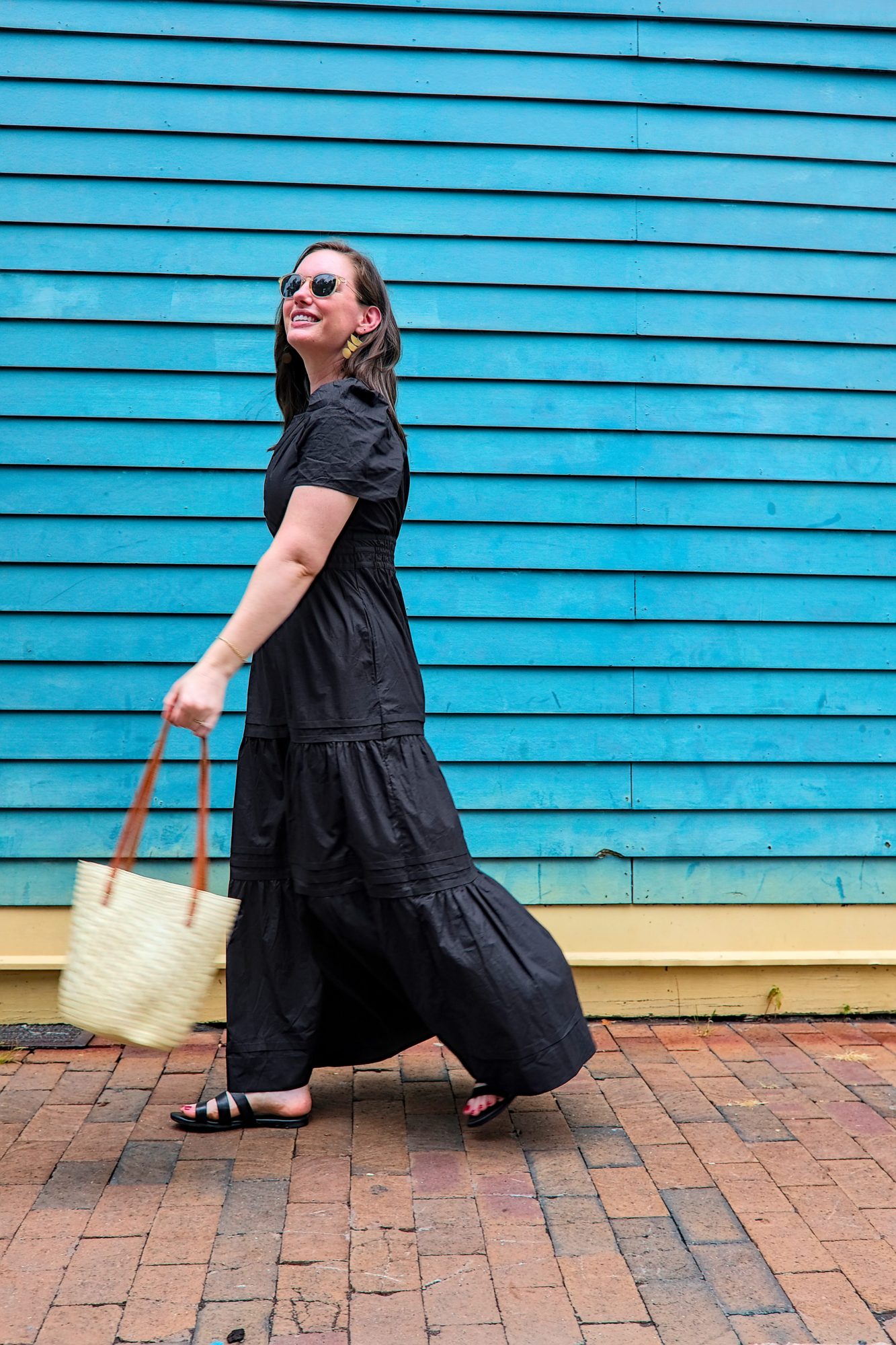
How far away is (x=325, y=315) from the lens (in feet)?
8.68

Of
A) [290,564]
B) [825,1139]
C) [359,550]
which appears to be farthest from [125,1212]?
[825,1139]

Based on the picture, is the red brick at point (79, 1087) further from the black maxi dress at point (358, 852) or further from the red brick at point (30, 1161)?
the black maxi dress at point (358, 852)

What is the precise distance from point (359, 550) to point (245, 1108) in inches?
51.9

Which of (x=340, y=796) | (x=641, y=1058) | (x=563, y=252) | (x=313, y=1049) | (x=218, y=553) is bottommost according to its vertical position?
(x=641, y=1058)

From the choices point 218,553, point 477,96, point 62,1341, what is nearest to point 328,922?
point 62,1341

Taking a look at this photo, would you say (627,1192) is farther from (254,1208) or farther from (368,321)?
(368,321)

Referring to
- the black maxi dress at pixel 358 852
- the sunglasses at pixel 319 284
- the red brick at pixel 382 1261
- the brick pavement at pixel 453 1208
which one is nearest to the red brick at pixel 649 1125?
the brick pavement at pixel 453 1208

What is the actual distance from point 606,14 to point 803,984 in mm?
3009

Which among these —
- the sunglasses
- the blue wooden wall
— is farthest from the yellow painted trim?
the sunglasses

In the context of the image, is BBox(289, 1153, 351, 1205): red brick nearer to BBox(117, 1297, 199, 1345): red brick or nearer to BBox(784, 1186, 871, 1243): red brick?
BBox(117, 1297, 199, 1345): red brick

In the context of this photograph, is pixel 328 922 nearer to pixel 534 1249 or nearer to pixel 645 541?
pixel 534 1249

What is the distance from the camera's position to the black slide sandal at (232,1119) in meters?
2.72

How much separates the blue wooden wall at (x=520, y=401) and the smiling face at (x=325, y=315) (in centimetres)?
81

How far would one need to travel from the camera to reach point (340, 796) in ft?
8.54
